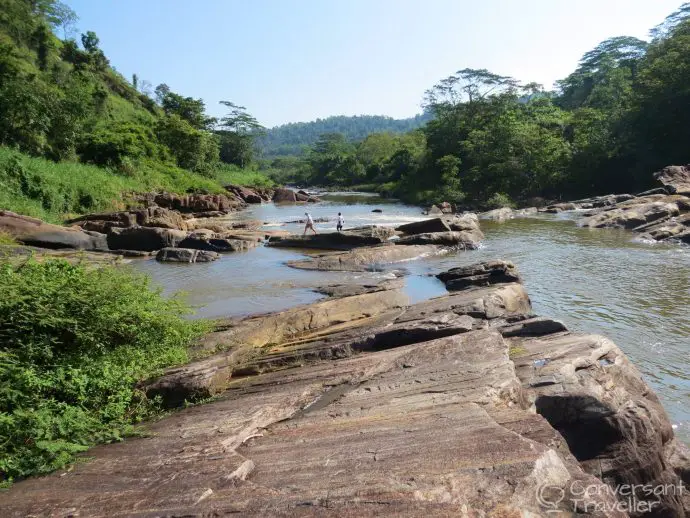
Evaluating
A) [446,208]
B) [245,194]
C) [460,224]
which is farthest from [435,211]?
[245,194]

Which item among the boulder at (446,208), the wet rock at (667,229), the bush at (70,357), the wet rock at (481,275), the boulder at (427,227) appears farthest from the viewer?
the boulder at (446,208)

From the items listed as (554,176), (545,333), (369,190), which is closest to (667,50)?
(554,176)

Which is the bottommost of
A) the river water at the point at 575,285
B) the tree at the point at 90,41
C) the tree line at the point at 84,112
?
the river water at the point at 575,285

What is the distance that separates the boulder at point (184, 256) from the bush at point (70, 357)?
12529 mm

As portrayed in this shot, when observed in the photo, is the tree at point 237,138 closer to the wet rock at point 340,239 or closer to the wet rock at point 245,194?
the wet rock at point 245,194

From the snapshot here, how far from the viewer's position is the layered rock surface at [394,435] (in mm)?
3943

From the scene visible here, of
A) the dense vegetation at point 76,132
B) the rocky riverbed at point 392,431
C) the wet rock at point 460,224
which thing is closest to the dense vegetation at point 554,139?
the wet rock at point 460,224

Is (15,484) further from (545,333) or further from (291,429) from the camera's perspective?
(545,333)

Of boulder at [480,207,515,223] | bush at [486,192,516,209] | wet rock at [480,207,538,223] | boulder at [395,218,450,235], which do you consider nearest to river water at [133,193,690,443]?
boulder at [395,218,450,235]

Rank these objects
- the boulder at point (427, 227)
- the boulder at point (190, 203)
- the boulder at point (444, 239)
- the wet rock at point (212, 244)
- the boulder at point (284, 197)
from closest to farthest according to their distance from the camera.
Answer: the boulder at point (444, 239), the wet rock at point (212, 244), the boulder at point (427, 227), the boulder at point (190, 203), the boulder at point (284, 197)

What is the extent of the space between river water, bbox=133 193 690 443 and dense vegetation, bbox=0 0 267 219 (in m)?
11.9

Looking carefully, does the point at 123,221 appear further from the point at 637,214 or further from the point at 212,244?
the point at 637,214

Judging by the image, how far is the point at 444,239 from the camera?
23516mm

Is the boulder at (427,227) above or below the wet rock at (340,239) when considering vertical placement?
above
